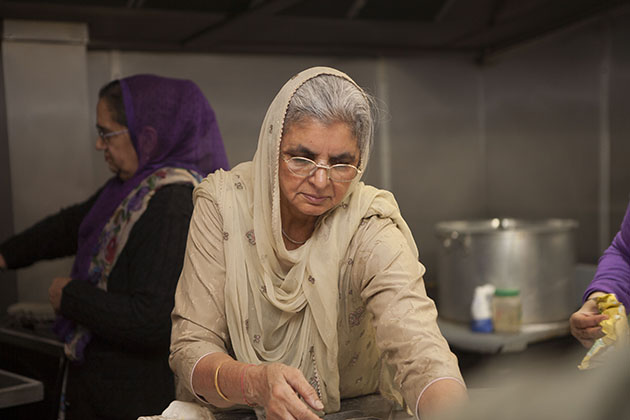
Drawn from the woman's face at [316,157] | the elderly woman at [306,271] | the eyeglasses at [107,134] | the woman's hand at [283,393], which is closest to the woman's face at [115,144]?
the eyeglasses at [107,134]

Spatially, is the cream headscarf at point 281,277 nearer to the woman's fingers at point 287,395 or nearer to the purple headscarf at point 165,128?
the woman's fingers at point 287,395

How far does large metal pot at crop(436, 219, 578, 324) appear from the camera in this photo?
98.2 inches

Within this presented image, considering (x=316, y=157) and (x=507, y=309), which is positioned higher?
(x=316, y=157)

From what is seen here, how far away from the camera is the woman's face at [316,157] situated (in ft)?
3.63

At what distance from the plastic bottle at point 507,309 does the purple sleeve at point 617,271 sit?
95cm

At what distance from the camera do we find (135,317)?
1499 mm

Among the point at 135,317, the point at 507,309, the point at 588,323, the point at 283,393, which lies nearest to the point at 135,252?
the point at 135,317

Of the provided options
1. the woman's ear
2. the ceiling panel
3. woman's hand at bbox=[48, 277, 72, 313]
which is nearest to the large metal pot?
the ceiling panel

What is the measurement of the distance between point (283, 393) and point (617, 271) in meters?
0.89

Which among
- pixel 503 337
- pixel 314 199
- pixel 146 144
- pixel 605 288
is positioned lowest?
pixel 503 337

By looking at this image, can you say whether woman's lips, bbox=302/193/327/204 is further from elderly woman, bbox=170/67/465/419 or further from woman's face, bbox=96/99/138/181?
woman's face, bbox=96/99/138/181

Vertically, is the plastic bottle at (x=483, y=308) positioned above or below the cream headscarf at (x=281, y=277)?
below

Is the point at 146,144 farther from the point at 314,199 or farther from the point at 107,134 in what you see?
the point at 314,199

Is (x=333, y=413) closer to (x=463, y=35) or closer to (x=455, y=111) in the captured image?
(x=463, y=35)
